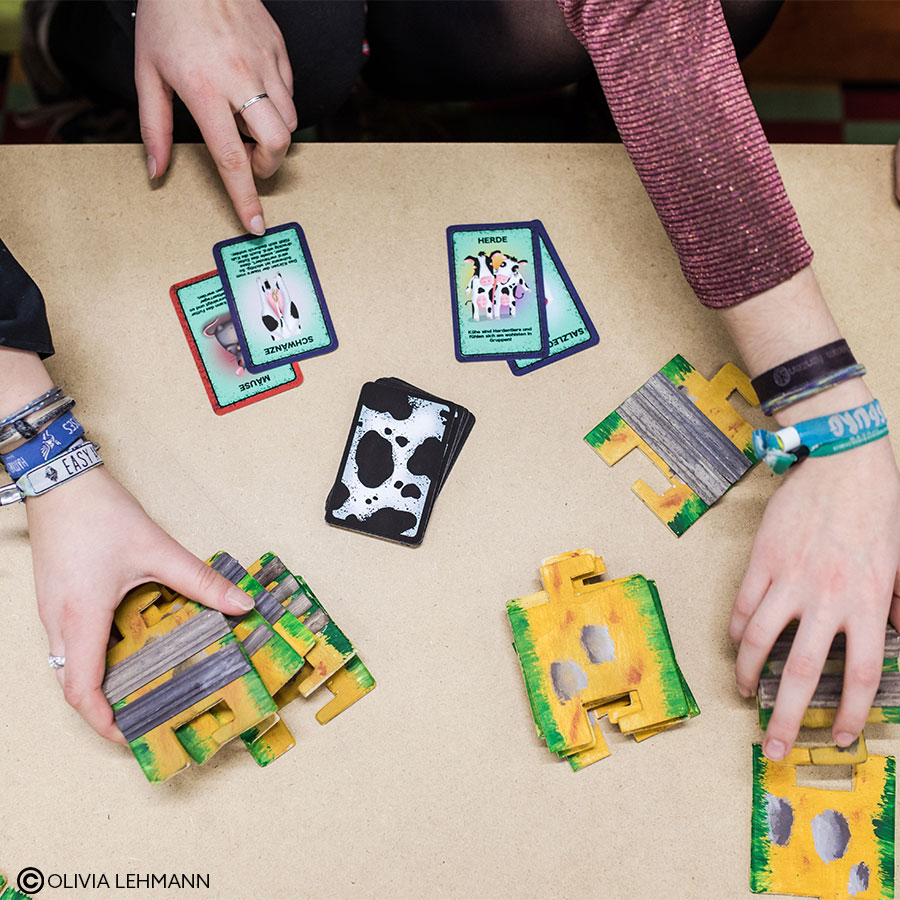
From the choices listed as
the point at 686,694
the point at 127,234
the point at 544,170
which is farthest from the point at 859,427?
the point at 127,234

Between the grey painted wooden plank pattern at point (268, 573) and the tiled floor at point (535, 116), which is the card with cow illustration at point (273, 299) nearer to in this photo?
the grey painted wooden plank pattern at point (268, 573)

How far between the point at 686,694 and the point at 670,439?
11.3 inches

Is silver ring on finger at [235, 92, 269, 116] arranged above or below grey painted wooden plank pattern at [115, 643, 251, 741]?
above

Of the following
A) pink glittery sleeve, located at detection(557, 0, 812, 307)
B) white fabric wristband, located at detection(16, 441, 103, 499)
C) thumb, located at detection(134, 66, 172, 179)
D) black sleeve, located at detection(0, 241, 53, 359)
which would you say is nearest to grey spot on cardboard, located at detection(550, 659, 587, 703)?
pink glittery sleeve, located at detection(557, 0, 812, 307)

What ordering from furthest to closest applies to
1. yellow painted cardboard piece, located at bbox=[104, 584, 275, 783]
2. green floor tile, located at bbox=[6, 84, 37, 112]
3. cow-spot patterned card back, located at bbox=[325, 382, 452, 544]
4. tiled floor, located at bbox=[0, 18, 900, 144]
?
green floor tile, located at bbox=[6, 84, 37, 112] → tiled floor, located at bbox=[0, 18, 900, 144] → cow-spot patterned card back, located at bbox=[325, 382, 452, 544] → yellow painted cardboard piece, located at bbox=[104, 584, 275, 783]

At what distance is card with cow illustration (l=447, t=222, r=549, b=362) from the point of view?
1.03 meters

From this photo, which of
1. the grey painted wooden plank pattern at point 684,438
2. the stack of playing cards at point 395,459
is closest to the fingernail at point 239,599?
the stack of playing cards at point 395,459

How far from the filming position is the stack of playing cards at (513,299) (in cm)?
103

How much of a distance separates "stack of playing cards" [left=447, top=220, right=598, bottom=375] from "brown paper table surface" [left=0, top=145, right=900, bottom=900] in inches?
0.8

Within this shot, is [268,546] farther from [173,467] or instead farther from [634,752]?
[634,752]

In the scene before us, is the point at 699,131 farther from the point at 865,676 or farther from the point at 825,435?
the point at 865,676

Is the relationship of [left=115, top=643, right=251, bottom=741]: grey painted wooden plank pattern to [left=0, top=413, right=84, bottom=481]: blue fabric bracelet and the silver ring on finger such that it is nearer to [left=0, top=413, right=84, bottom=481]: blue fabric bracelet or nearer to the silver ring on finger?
[left=0, top=413, right=84, bottom=481]: blue fabric bracelet

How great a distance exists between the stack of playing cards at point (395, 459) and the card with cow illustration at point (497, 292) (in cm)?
9

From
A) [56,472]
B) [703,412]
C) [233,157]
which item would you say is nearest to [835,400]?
[703,412]
